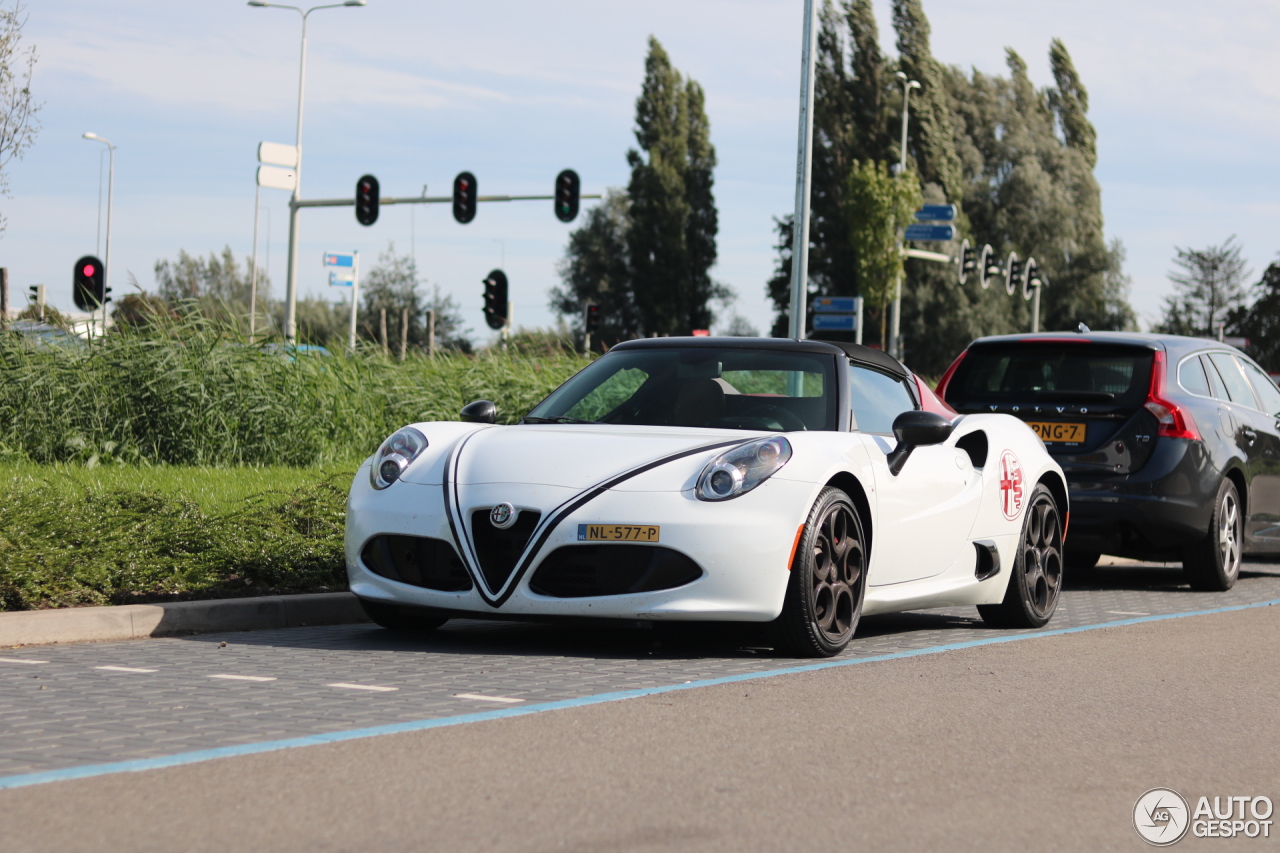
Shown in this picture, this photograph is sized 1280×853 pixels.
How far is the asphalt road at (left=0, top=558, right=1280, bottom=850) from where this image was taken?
3922 mm

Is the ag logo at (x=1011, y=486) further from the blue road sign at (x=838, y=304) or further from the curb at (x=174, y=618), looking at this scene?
the blue road sign at (x=838, y=304)

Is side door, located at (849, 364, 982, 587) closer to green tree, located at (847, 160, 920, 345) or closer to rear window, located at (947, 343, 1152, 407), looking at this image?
rear window, located at (947, 343, 1152, 407)

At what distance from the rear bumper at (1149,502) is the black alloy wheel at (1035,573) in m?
1.52

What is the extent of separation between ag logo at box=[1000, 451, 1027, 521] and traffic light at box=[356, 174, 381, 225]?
25.1 m

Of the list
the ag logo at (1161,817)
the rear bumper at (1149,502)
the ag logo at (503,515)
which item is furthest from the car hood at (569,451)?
the rear bumper at (1149,502)

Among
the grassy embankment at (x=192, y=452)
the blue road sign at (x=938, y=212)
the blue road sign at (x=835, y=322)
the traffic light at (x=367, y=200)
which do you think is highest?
the blue road sign at (x=938, y=212)

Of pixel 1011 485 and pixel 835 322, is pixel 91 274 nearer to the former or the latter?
pixel 835 322

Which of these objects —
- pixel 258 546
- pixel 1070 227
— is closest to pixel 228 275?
pixel 1070 227

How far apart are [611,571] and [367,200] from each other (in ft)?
87.7

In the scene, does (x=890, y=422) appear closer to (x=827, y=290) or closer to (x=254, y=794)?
(x=254, y=794)

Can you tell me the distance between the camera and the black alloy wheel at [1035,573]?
842 centimetres

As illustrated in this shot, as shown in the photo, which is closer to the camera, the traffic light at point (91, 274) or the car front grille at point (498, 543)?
the car front grille at point (498, 543)

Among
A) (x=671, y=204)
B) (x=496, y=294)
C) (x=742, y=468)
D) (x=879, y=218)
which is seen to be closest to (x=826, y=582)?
(x=742, y=468)

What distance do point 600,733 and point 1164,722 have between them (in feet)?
6.60
